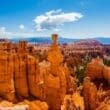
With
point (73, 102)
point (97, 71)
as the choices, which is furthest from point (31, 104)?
point (97, 71)

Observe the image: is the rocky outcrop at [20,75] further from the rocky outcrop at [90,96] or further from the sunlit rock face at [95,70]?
the sunlit rock face at [95,70]

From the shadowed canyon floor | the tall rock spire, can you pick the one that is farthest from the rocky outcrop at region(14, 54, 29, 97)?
the tall rock spire

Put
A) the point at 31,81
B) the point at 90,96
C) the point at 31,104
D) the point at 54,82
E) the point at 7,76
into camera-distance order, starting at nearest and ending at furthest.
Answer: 1. the point at 31,104
2. the point at 7,76
3. the point at 31,81
4. the point at 54,82
5. the point at 90,96

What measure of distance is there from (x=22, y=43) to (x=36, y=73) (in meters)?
3.15

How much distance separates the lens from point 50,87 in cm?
3219

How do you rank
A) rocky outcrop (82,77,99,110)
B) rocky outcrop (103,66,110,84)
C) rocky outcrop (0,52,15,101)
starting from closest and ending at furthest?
rocky outcrop (0,52,15,101)
rocky outcrop (82,77,99,110)
rocky outcrop (103,66,110,84)

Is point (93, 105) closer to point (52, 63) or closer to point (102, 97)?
point (102, 97)

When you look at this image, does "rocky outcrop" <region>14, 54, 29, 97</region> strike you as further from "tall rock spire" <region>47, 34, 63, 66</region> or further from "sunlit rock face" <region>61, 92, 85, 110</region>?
"sunlit rock face" <region>61, 92, 85, 110</region>

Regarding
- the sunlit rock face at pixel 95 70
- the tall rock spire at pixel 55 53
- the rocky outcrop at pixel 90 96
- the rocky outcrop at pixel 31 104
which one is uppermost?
the tall rock spire at pixel 55 53

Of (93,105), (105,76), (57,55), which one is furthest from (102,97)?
(57,55)

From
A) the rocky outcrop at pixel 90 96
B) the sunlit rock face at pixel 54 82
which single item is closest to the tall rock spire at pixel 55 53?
the sunlit rock face at pixel 54 82

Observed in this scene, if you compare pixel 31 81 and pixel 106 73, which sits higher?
pixel 31 81

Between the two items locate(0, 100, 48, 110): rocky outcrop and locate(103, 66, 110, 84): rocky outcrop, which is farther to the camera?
locate(103, 66, 110, 84): rocky outcrop

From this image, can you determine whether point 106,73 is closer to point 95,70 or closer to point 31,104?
point 95,70
